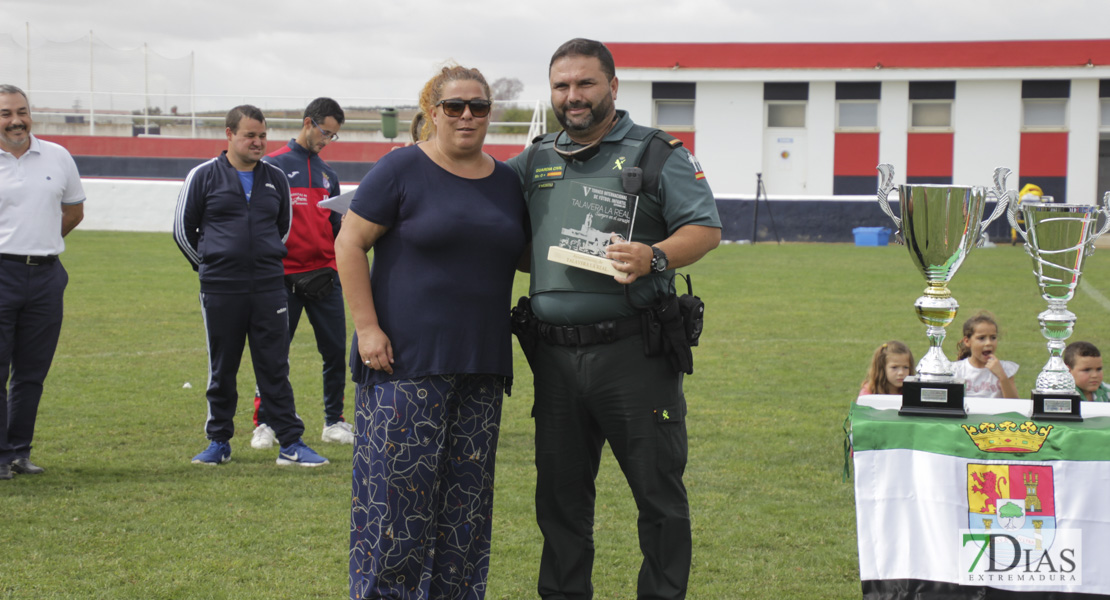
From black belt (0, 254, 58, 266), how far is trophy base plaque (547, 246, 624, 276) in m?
3.60

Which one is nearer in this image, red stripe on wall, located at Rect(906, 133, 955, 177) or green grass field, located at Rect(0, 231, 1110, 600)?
green grass field, located at Rect(0, 231, 1110, 600)

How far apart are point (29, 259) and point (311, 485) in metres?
1.93

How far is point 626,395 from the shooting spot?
340cm

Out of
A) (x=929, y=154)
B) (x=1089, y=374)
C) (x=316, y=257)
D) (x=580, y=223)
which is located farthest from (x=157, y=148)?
(x=580, y=223)

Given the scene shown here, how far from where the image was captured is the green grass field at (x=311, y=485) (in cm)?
425

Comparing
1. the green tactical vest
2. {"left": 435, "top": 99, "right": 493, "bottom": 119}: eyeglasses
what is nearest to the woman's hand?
the green tactical vest

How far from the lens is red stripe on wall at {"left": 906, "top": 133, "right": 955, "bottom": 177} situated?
113 feet

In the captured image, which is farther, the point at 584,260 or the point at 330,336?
the point at 330,336

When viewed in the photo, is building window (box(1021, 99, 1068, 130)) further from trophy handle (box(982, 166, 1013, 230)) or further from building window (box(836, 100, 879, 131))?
trophy handle (box(982, 166, 1013, 230))

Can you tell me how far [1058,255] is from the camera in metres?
3.37

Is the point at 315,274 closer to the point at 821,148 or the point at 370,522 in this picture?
the point at 370,522

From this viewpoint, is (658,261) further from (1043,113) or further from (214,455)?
(1043,113)

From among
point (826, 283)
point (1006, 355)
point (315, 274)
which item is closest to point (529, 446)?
point (315, 274)

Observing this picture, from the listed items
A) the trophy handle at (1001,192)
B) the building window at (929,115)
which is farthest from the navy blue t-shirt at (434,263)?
the building window at (929,115)
